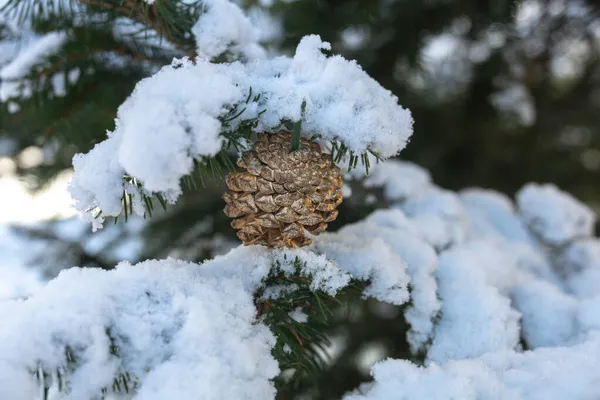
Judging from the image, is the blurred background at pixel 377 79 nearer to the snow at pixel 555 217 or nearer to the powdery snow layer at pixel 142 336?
the powdery snow layer at pixel 142 336

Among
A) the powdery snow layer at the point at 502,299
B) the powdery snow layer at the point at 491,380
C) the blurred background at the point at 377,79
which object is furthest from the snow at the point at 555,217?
the powdery snow layer at the point at 491,380

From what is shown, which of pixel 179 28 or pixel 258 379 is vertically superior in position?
pixel 179 28

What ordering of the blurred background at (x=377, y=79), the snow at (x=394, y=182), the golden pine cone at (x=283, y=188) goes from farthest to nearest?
the snow at (x=394, y=182) < the blurred background at (x=377, y=79) < the golden pine cone at (x=283, y=188)

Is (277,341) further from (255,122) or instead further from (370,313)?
(370,313)

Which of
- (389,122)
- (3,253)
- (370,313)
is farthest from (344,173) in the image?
(3,253)

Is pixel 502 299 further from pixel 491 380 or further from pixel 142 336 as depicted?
pixel 142 336

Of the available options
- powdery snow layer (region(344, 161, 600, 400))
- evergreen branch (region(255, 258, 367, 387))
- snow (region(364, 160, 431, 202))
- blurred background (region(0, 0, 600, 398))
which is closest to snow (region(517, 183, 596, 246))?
powdery snow layer (region(344, 161, 600, 400))

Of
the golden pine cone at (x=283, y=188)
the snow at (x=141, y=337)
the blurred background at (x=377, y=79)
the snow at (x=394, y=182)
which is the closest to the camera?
the snow at (x=141, y=337)
